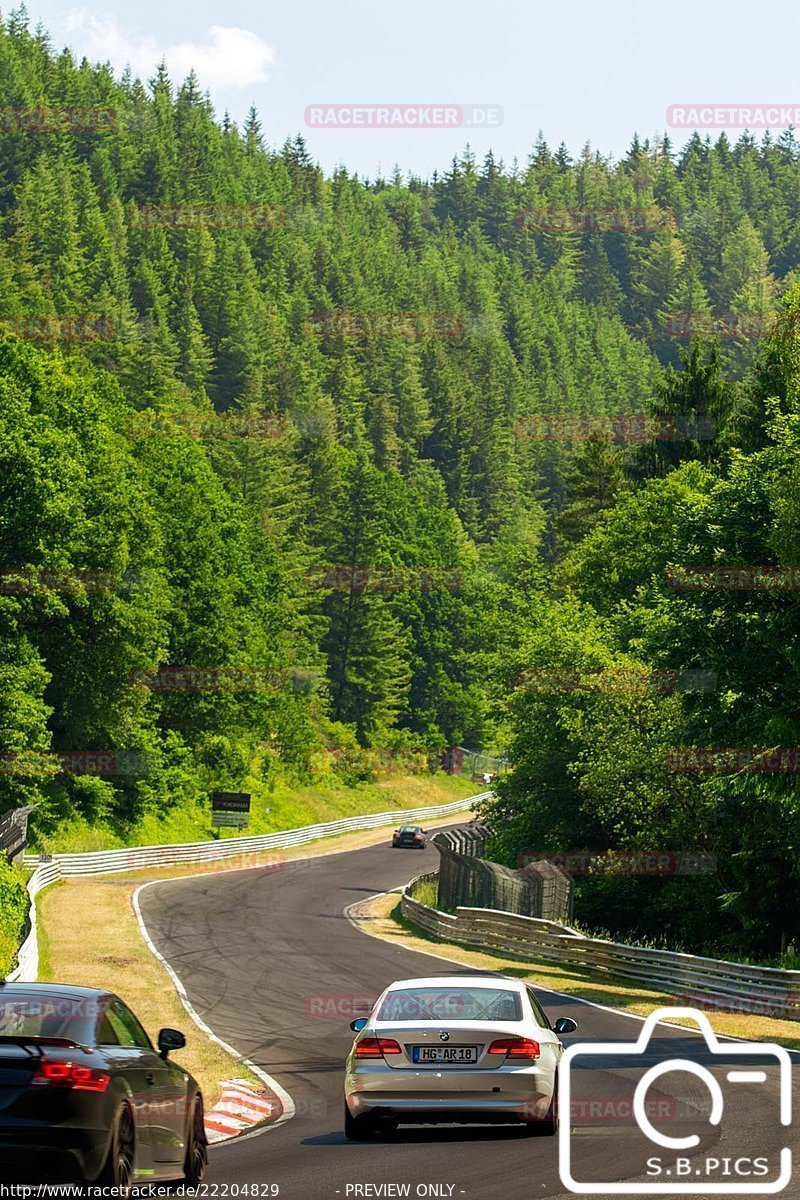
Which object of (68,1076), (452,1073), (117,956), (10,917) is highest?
(68,1076)

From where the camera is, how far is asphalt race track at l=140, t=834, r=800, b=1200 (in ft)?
40.0

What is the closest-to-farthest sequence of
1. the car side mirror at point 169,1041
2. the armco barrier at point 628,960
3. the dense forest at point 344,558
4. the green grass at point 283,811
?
the car side mirror at point 169,1041 < the armco barrier at point 628,960 < the dense forest at point 344,558 < the green grass at point 283,811

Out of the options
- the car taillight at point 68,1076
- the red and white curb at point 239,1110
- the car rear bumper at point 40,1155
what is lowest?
the red and white curb at point 239,1110

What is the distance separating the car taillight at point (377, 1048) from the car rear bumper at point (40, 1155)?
4535 mm

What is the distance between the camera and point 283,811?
310ft

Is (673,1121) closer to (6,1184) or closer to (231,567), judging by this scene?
(6,1184)

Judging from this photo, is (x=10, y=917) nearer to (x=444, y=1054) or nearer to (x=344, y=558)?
(x=444, y=1054)

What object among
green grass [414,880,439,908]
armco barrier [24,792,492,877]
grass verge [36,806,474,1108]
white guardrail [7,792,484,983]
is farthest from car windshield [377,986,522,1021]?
armco barrier [24,792,492,877]

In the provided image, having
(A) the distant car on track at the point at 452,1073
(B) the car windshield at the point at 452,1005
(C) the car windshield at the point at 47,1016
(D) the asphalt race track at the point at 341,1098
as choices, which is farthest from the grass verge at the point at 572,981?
(C) the car windshield at the point at 47,1016

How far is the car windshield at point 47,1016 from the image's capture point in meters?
10.7

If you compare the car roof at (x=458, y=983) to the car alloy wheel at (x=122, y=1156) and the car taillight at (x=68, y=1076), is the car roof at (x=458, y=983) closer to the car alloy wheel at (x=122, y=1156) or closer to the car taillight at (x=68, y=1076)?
the car alloy wheel at (x=122, y=1156)

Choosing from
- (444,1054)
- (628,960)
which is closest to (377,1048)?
(444,1054)

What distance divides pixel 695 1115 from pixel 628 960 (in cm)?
2033

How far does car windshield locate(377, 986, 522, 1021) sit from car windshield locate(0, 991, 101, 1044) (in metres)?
4.09
